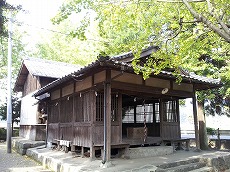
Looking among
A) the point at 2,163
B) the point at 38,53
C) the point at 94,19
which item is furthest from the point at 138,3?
the point at 38,53

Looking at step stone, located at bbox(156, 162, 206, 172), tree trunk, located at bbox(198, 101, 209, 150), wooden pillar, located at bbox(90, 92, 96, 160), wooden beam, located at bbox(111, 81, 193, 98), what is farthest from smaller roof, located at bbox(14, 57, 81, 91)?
step stone, located at bbox(156, 162, 206, 172)

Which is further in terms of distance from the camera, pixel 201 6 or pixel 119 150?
pixel 119 150

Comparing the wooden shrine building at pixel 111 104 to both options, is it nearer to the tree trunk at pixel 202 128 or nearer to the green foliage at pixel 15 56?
the tree trunk at pixel 202 128

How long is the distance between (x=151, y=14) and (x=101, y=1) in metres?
1.57

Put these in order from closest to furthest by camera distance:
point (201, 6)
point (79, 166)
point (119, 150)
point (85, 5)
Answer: point (85, 5), point (201, 6), point (79, 166), point (119, 150)

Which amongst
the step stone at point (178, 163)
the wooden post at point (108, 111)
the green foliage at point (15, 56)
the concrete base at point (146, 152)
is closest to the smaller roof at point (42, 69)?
the green foliage at point (15, 56)

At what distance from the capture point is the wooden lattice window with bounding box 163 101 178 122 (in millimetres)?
12398

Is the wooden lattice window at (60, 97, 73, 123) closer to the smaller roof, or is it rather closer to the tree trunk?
the smaller roof

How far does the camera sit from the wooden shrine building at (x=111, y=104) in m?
8.65

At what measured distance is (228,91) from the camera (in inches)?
500

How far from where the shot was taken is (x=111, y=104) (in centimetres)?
968

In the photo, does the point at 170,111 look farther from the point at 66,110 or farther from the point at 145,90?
the point at 66,110

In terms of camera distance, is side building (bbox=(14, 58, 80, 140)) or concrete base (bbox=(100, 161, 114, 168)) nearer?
concrete base (bbox=(100, 161, 114, 168))

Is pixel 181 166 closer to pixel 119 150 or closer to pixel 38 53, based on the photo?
pixel 119 150
